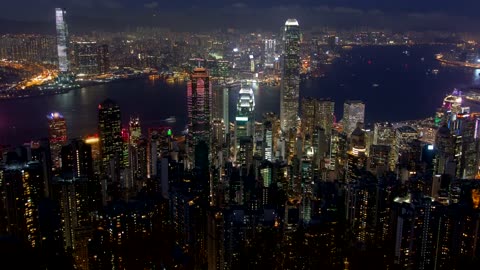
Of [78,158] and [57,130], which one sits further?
[57,130]

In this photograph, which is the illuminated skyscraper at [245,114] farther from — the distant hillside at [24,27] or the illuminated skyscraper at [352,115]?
the distant hillside at [24,27]

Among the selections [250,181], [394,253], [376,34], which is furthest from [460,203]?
[376,34]

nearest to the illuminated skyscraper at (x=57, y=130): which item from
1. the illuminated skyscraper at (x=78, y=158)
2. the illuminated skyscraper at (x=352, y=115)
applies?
the illuminated skyscraper at (x=78, y=158)

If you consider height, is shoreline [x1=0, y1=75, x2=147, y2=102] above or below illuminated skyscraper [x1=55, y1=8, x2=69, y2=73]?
below

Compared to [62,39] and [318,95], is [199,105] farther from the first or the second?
[318,95]

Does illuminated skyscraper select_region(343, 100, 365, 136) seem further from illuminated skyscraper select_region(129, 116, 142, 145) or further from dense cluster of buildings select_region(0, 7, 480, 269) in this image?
illuminated skyscraper select_region(129, 116, 142, 145)

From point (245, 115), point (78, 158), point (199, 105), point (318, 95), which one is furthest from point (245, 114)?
point (78, 158)

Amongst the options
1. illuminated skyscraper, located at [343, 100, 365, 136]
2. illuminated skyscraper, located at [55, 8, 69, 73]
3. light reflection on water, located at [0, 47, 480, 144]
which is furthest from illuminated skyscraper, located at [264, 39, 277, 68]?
illuminated skyscraper, located at [55, 8, 69, 73]
